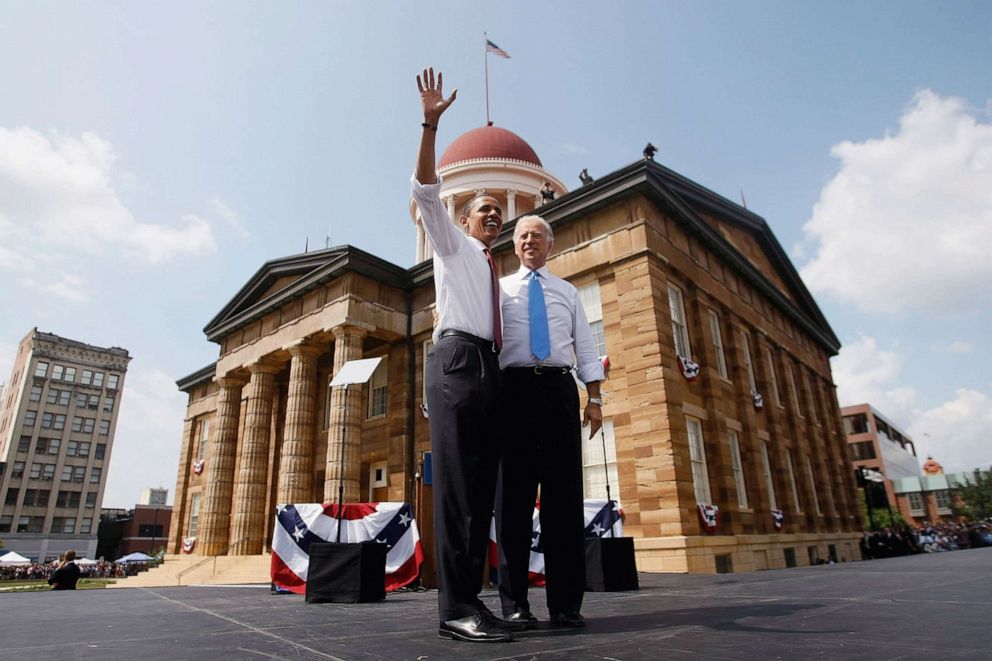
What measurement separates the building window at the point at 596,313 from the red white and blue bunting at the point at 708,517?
4367mm

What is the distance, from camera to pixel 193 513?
2834 centimetres

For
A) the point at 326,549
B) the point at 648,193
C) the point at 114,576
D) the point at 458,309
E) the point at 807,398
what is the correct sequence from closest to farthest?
the point at 458,309 → the point at 326,549 → the point at 648,193 → the point at 807,398 → the point at 114,576

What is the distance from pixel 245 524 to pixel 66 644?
1831 centimetres

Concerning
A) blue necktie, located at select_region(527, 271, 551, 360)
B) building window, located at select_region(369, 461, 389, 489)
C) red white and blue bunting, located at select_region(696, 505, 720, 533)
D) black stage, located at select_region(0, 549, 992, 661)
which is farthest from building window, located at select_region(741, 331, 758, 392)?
blue necktie, located at select_region(527, 271, 551, 360)

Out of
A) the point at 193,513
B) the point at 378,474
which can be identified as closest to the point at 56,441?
the point at 193,513

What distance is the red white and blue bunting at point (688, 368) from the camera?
14.5 m

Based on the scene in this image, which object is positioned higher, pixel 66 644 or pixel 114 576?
pixel 66 644

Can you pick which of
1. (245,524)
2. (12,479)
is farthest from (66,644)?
(12,479)

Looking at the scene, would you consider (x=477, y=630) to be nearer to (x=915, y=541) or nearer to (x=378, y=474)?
(x=378, y=474)

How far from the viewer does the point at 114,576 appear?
44.6 m

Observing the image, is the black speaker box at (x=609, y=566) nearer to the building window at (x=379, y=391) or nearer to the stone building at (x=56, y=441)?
the building window at (x=379, y=391)

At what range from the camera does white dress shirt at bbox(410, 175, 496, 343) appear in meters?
3.43

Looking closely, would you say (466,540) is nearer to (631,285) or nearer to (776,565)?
(631,285)

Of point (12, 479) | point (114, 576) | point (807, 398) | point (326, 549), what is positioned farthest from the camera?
point (12, 479)
